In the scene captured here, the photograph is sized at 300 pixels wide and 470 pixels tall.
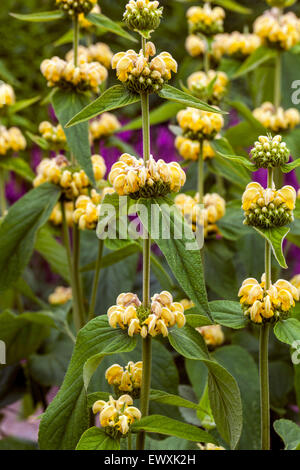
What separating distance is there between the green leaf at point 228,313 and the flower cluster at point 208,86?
0.80ft

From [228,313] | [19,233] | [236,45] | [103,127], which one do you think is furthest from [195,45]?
[228,313]

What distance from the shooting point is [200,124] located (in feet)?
2.08

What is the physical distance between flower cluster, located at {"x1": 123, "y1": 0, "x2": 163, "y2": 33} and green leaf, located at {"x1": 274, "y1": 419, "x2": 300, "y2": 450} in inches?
11.9

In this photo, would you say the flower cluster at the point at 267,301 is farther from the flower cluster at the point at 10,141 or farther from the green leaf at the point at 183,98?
the flower cluster at the point at 10,141

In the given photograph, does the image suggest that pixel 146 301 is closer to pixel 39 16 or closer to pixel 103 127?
pixel 39 16

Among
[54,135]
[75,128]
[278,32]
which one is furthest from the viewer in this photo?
[278,32]

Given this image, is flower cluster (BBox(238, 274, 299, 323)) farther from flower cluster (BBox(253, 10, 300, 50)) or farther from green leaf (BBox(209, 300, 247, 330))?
flower cluster (BBox(253, 10, 300, 50))

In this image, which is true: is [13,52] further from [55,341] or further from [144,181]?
[144,181]

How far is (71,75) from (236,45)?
327mm

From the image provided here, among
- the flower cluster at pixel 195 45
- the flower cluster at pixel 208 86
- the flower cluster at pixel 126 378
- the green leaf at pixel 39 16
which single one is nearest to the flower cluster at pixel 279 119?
the flower cluster at pixel 208 86

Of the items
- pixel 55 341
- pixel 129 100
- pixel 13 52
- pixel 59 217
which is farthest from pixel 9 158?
pixel 13 52

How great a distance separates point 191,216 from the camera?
0.61 meters

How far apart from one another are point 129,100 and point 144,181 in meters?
0.05

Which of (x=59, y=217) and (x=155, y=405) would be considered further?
(x=59, y=217)
